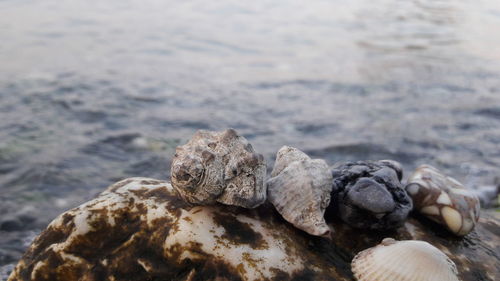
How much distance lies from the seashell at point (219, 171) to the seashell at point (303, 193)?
14 centimetres

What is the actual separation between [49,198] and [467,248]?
14.3 feet

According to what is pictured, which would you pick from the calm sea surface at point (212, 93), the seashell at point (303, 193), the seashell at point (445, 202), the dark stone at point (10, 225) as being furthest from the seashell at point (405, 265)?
the dark stone at point (10, 225)

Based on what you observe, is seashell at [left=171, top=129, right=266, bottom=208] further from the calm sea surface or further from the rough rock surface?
the calm sea surface

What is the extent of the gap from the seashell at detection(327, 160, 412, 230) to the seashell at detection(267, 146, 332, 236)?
205 millimetres

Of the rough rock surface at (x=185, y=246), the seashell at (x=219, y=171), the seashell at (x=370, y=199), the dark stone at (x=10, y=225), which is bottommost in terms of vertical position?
the dark stone at (x=10, y=225)

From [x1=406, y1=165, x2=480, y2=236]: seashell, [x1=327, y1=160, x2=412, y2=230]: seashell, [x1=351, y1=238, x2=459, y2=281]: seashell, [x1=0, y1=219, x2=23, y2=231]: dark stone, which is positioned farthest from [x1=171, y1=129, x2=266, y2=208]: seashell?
[x1=0, y1=219, x2=23, y2=231]: dark stone

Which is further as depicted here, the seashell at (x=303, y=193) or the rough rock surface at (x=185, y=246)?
the seashell at (x=303, y=193)

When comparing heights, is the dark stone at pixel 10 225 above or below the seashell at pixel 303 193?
below

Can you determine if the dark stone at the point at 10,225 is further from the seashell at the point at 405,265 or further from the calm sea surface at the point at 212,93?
the seashell at the point at 405,265

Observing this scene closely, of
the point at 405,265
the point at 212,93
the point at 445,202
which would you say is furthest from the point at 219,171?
the point at 212,93

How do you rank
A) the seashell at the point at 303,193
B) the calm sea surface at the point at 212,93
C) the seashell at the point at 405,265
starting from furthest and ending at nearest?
the calm sea surface at the point at 212,93, the seashell at the point at 303,193, the seashell at the point at 405,265

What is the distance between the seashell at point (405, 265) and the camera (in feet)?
8.11

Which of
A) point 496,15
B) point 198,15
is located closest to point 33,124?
point 198,15

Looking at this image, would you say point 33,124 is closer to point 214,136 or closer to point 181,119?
point 181,119
